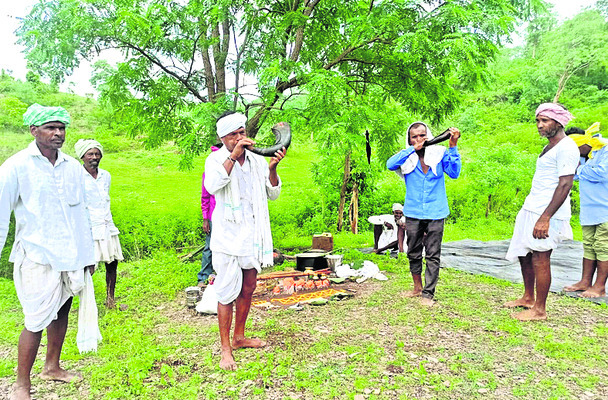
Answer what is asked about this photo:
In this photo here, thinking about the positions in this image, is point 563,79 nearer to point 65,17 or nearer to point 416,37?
point 416,37

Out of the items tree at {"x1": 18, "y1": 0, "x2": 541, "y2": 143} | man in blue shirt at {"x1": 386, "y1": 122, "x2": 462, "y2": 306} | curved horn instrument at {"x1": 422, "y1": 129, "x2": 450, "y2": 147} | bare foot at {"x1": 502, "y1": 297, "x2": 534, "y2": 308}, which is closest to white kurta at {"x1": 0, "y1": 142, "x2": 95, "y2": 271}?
tree at {"x1": 18, "y1": 0, "x2": 541, "y2": 143}

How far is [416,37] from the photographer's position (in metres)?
4.89

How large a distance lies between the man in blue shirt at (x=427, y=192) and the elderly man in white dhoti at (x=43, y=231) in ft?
10.8

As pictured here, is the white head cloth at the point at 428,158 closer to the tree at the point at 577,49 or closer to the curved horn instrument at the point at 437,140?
the curved horn instrument at the point at 437,140

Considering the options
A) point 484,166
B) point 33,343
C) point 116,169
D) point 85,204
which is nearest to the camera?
point 33,343

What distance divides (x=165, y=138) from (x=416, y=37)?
12.7 ft

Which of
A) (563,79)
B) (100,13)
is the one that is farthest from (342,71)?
(563,79)

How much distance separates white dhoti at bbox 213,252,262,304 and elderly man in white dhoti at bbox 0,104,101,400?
943mm

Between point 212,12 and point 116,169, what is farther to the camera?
point 116,169

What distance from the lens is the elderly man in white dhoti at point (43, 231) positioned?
111 inches

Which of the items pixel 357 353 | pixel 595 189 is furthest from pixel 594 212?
pixel 357 353

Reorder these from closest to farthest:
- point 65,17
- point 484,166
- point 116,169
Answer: point 65,17
point 484,166
point 116,169

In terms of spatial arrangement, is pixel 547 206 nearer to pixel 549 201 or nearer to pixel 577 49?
pixel 549 201

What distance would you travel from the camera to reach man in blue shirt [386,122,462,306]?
4.71 meters
